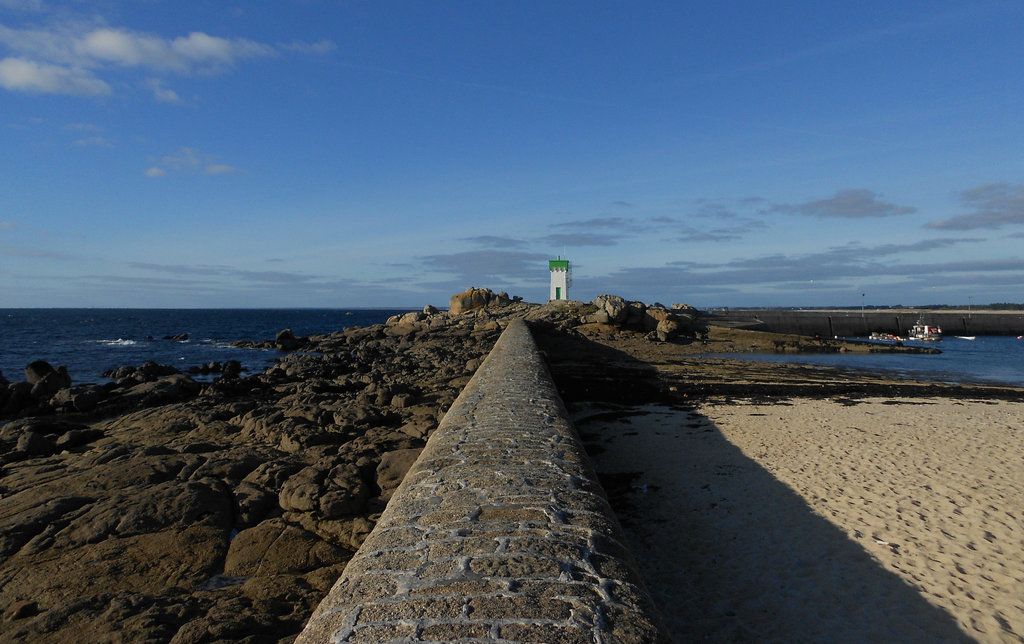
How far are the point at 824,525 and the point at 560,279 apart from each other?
4288 centimetres

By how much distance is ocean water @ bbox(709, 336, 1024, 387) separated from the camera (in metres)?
21.9

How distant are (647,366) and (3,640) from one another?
19994 mm

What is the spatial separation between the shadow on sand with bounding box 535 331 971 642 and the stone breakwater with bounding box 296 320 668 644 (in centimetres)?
147

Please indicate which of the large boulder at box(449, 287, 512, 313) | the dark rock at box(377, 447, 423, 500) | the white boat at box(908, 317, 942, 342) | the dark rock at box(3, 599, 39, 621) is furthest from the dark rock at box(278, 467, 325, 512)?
the white boat at box(908, 317, 942, 342)

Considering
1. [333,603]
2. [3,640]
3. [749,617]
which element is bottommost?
[749,617]

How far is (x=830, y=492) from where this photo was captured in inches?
284

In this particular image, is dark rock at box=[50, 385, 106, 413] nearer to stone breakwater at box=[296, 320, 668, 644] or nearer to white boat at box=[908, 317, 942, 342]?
stone breakwater at box=[296, 320, 668, 644]

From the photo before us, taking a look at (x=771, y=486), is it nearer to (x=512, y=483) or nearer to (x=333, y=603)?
(x=512, y=483)

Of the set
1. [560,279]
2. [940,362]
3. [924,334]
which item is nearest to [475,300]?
[560,279]

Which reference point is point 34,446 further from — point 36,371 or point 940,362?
point 940,362

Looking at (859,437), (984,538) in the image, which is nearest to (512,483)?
(984,538)

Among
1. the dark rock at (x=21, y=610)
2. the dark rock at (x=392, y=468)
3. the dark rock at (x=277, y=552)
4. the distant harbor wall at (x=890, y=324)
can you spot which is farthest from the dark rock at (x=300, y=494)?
the distant harbor wall at (x=890, y=324)

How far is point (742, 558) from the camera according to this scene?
541 cm

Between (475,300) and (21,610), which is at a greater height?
(475,300)
